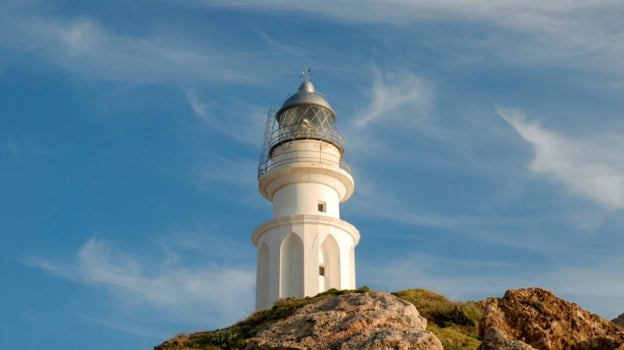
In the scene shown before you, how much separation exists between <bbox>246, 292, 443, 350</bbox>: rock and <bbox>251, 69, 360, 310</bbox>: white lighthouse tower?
16.0m

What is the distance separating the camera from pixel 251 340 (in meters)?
16.8

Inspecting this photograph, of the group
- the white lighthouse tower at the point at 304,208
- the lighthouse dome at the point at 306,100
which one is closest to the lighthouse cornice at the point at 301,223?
the white lighthouse tower at the point at 304,208

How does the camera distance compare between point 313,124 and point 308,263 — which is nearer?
point 308,263

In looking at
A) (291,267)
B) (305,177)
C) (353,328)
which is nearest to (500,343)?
(353,328)

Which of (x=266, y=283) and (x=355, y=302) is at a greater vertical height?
(x=266, y=283)

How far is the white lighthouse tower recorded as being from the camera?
111ft

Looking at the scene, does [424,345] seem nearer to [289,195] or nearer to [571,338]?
[571,338]

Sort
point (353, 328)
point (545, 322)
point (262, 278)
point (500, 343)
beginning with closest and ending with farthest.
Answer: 1. point (500, 343)
2. point (545, 322)
3. point (353, 328)
4. point (262, 278)

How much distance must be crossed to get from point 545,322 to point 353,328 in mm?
3639

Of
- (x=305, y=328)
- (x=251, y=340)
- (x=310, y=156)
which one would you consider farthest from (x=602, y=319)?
(x=310, y=156)

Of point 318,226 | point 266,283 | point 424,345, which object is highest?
point 318,226

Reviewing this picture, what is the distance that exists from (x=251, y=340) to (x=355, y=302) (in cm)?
238

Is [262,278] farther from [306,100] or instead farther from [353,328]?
[353,328]

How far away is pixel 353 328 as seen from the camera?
15.1 metres
